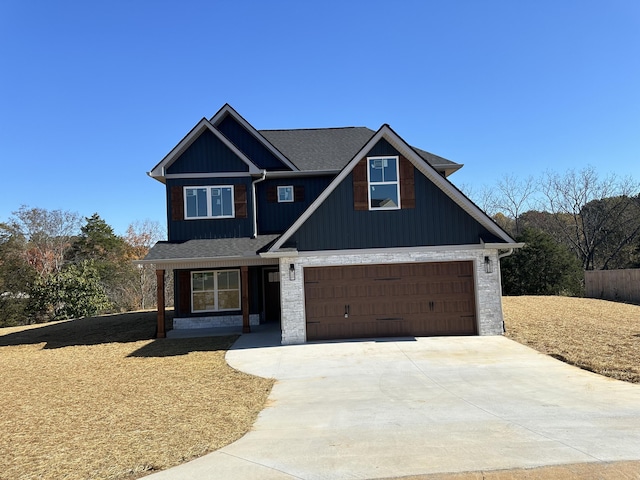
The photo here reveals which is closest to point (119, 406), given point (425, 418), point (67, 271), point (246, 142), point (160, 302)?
point (425, 418)

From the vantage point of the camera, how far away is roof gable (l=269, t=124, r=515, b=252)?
13219mm

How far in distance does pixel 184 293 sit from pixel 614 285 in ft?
72.0

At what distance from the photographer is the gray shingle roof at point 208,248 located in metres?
14.7

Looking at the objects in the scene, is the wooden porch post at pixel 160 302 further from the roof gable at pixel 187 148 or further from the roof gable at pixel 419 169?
the roof gable at pixel 419 169

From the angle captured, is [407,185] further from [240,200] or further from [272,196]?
[240,200]

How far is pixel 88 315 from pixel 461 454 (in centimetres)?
2589

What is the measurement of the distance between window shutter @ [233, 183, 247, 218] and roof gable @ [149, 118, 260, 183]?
28.7 inches

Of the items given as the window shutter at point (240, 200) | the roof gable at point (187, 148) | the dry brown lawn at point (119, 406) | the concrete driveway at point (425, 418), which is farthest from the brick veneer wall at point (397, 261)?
the roof gable at point (187, 148)

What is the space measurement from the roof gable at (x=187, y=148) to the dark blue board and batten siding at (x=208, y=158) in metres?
0.10

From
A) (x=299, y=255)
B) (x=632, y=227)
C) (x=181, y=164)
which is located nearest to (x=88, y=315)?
(x=181, y=164)

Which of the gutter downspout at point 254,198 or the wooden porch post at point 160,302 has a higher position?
the gutter downspout at point 254,198

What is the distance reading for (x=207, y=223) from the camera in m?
16.4

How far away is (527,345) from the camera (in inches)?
468

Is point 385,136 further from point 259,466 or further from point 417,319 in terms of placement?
point 259,466
